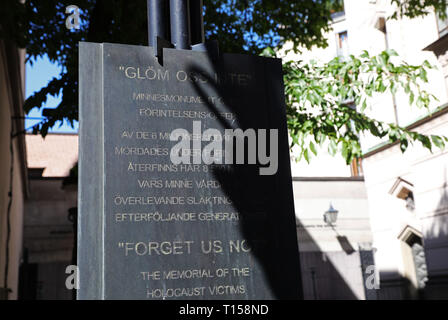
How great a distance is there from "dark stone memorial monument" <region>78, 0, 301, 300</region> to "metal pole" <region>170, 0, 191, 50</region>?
8.7 inches

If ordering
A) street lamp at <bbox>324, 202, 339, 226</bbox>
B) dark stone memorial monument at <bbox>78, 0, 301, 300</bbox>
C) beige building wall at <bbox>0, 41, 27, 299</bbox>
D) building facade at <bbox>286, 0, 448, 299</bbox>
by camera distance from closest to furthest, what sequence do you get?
dark stone memorial monument at <bbox>78, 0, 301, 300</bbox> → beige building wall at <bbox>0, 41, 27, 299</bbox> → building facade at <bbox>286, 0, 448, 299</bbox> → street lamp at <bbox>324, 202, 339, 226</bbox>

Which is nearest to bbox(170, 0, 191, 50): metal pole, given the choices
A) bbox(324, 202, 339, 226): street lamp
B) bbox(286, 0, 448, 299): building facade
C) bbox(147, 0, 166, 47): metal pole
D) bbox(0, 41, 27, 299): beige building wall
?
bbox(147, 0, 166, 47): metal pole

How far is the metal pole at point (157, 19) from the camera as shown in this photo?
12.1 ft

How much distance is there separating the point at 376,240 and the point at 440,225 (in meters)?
3.47

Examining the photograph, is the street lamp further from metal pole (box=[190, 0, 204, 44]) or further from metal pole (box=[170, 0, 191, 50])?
metal pole (box=[170, 0, 191, 50])

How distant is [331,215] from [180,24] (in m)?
18.1

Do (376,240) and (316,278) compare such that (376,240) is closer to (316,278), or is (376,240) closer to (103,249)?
(316,278)

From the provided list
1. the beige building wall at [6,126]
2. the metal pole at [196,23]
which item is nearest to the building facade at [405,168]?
the beige building wall at [6,126]

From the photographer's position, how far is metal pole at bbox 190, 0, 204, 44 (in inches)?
152

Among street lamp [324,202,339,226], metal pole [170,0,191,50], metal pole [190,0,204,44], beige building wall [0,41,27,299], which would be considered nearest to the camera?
metal pole [170,0,191,50]

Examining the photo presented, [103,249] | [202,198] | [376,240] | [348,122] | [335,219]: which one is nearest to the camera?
[103,249]

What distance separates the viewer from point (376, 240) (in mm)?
A: 16875

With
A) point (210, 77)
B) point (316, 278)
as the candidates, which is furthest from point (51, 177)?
point (210, 77)

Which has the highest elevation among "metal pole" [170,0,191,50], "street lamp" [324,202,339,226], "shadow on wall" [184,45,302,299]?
"street lamp" [324,202,339,226]
